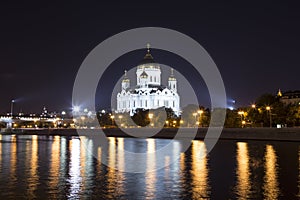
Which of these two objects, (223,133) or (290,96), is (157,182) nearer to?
(223,133)

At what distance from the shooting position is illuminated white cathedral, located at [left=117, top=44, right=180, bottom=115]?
12481 centimetres

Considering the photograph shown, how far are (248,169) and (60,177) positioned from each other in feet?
23.5

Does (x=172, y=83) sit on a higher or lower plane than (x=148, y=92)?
higher

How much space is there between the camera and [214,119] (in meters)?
68.8

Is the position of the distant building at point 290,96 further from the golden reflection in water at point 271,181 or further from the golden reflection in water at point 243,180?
the golden reflection in water at point 243,180

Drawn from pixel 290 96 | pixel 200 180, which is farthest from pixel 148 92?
pixel 200 180

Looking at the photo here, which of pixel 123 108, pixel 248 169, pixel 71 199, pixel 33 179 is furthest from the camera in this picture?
pixel 123 108

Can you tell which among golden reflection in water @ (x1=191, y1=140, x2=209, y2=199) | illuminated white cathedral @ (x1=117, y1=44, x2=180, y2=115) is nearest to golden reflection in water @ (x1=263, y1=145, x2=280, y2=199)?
golden reflection in water @ (x1=191, y1=140, x2=209, y2=199)

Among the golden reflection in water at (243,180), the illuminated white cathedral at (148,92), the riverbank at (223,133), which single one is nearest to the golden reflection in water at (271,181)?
the golden reflection in water at (243,180)

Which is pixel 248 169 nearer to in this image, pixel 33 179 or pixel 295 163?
pixel 295 163

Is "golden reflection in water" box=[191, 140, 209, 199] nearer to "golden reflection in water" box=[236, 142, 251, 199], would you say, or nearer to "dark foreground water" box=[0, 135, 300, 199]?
"dark foreground water" box=[0, 135, 300, 199]

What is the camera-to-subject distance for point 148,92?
12500 cm

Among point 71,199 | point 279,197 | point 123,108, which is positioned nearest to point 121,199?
point 71,199

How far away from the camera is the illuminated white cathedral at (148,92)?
12481 cm
